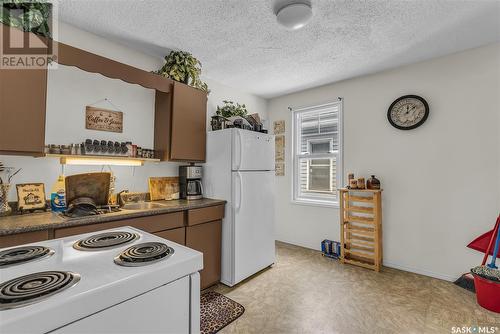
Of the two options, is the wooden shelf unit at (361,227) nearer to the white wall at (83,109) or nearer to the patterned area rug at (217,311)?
the patterned area rug at (217,311)

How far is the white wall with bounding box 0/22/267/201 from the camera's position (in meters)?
2.06

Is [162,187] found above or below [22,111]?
below

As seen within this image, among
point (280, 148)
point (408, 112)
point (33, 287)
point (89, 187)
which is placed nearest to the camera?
point (33, 287)

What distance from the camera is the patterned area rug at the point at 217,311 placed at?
190 centimetres

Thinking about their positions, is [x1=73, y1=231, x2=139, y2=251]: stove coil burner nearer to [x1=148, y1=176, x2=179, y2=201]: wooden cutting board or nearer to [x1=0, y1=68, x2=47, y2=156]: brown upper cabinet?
[x1=0, y1=68, x2=47, y2=156]: brown upper cabinet

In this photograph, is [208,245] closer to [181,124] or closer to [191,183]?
[191,183]

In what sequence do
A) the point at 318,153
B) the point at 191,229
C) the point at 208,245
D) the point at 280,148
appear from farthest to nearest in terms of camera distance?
1. the point at 280,148
2. the point at 318,153
3. the point at 208,245
4. the point at 191,229

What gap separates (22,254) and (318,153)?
139 inches

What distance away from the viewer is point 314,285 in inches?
102

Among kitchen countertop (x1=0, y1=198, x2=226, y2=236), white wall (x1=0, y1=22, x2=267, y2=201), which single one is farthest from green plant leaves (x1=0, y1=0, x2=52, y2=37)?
kitchen countertop (x1=0, y1=198, x2=226, y2=236)

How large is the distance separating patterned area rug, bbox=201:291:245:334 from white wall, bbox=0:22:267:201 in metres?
1.38

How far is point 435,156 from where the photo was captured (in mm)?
2764

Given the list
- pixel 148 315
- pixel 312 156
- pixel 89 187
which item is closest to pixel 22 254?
pixel 148 315

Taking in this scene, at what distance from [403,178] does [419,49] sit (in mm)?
1475
